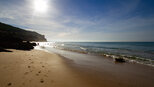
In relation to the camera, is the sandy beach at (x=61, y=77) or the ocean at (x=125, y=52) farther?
the ocean at (x=125, y=52)

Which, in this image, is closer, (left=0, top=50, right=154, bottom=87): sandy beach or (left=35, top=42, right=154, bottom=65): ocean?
(left=0, top=50, right=154, bottom=87): sandy beach

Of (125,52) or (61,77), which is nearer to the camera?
(61,77)

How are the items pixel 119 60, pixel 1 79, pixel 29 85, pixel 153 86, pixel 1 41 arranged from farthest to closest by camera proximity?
pixel 1 41
pixel 119 60
pixel 153 86
pixel 1 79
pixel 29 85

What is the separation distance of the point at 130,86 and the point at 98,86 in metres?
1.83

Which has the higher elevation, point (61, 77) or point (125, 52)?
point (61, 77)

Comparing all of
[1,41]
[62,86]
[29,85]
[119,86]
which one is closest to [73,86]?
[62,86]

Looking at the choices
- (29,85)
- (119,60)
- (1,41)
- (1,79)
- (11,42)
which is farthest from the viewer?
(11,42)

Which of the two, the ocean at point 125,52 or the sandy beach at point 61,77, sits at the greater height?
the sandy beach at point 61,77

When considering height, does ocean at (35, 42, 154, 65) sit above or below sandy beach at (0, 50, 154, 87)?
below

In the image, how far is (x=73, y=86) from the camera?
3.45 m

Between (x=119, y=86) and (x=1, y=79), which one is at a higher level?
(x=1, y=79)

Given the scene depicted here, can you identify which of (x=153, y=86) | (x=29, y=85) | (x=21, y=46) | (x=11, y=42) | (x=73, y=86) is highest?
(x=11, y=42)

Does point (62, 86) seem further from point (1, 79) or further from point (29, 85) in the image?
point (1, 79)

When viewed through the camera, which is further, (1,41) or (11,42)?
(11,42)
